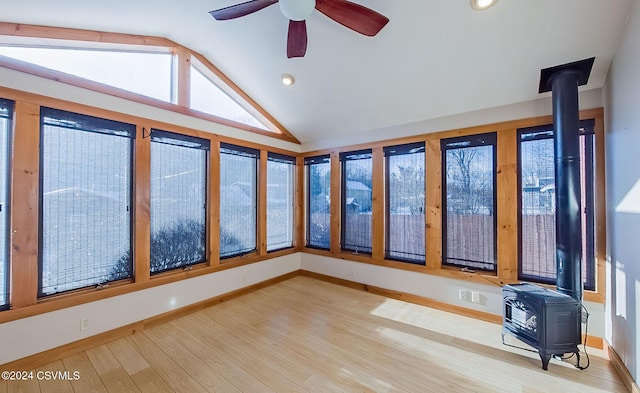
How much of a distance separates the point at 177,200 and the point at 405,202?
3038 millimetres

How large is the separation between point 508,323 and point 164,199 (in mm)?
3894

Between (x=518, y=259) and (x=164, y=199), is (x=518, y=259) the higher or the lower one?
the lower one

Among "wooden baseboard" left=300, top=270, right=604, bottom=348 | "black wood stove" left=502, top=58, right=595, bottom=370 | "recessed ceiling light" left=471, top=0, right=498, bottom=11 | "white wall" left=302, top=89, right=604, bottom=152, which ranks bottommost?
"wooden baseboard" left=300, top=270, right=604, bottom=348

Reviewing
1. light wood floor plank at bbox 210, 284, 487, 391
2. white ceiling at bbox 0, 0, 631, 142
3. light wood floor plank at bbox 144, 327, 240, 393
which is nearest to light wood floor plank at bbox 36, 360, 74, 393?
light wood floor plank at bbox 144, 327, 240, 393

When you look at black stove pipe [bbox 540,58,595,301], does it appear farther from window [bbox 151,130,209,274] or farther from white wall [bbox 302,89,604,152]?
window [bbox 151,130,209,274]

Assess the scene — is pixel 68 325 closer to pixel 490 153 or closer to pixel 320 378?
pixel 320 378

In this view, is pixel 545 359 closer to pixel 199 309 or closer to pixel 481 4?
pixel 481 4

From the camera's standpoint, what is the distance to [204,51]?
3408mm

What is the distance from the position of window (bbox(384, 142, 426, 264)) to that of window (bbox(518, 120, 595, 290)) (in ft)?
3.54

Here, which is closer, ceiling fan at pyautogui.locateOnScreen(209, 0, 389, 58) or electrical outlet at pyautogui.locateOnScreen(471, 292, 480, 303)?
ceiling fan at pyautogui.locateOnScreen(209, 0, 389, 58)

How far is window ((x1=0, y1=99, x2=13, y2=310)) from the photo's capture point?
83.3 inches

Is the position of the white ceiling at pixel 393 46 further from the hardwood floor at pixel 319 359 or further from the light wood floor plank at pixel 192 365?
the light wood floor plank at pixel 192 365

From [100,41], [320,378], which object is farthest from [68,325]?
[100,41]

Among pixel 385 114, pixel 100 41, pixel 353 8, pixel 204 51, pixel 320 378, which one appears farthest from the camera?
pixel 385 114
